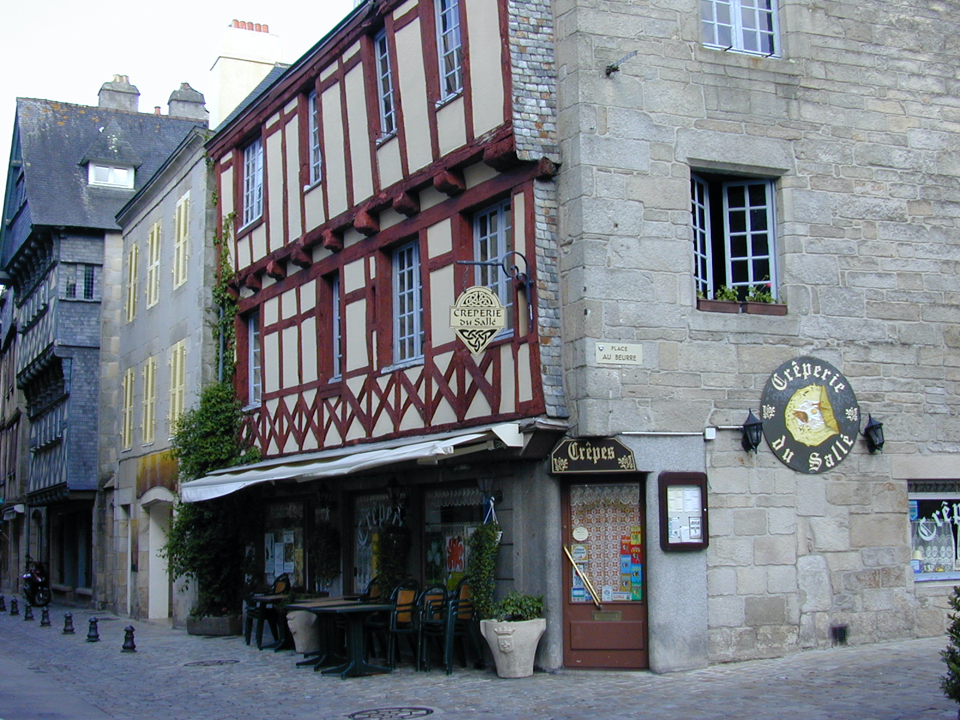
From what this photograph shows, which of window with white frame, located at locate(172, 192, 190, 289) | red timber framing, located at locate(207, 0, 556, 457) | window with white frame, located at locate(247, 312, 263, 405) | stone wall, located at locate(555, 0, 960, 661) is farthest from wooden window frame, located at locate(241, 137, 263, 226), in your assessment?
stone wall, located at locate(555, 0, 960, 661)

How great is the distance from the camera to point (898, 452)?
11.8 meters

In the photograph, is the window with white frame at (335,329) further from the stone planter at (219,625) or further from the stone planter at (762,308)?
the stone planter at (762,308)

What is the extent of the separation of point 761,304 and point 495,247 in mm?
2632

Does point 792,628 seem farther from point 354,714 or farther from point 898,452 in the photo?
point 354,714

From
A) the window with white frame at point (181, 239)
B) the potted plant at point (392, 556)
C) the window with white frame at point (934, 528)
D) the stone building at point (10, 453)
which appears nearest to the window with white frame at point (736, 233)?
the window with white frame at point (934, 528)

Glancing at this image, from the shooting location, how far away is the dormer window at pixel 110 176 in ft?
94.0

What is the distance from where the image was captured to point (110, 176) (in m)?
28.8

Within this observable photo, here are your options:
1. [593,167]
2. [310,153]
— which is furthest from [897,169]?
[310,153]

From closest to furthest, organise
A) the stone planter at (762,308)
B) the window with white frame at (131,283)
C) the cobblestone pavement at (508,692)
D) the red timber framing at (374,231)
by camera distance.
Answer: the cobblestone pavement at (508,692)
the stone planter at (762,308)
the red timber framing at (374,231)
the window with white frame at (131,283)

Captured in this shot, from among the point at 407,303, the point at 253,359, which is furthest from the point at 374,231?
the point at 253,359

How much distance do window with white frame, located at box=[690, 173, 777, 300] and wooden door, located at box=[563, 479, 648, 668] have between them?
2.31 metres

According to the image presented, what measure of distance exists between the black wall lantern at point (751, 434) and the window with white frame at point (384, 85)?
5235 mm

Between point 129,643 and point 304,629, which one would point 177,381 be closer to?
point 129,643

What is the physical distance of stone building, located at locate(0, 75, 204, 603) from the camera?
25.5 meters
